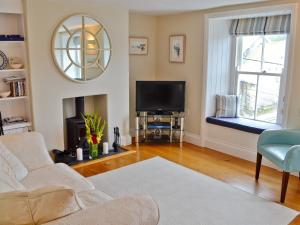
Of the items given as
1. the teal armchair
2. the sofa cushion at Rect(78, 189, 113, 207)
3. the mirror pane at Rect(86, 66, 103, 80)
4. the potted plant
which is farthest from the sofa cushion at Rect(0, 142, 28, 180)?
the teal armchair

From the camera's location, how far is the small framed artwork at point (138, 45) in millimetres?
5090

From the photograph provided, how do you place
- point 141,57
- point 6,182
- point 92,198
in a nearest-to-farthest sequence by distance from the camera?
point 6,182 → point 92,198 → point 141,57

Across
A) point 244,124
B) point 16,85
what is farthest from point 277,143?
point 16,85

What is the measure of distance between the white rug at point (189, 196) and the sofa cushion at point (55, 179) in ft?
2.34

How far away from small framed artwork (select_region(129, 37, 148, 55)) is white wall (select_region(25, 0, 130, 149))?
18.4 inches

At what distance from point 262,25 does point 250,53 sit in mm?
503

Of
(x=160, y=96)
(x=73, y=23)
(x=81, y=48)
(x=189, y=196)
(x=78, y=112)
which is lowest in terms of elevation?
(x=189, y=196)

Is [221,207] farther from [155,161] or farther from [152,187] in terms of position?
[155,161]

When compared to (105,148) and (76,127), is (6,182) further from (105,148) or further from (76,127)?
(105,148)

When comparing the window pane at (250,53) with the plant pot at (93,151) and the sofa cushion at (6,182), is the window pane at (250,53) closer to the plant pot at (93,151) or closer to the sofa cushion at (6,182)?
the plant pot at (93,151)

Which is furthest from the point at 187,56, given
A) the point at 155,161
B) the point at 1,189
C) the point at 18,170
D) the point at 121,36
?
the point at 1,189

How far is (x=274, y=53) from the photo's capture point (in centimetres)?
428

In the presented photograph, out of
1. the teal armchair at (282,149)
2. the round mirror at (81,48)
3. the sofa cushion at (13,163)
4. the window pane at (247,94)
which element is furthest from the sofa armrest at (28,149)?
the window pane at (247,94)

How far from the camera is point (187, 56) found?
497 centimetres
